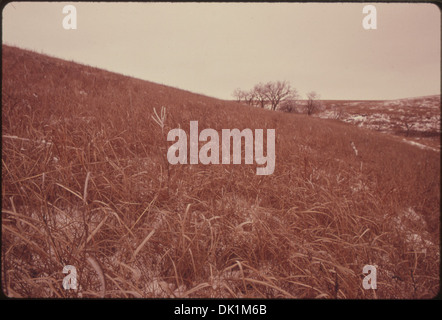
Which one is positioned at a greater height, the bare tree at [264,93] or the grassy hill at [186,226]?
the bare tree at [264,93]

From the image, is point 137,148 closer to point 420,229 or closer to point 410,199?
point 420,229

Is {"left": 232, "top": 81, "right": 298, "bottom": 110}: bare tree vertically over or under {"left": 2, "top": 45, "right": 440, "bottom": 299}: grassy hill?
over

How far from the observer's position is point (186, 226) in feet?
3.34

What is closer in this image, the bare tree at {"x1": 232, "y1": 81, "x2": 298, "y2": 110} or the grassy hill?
the grassy hill

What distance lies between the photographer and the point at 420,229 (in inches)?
53.7

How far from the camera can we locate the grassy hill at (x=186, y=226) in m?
0.81

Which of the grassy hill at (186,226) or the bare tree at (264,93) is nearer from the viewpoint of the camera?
the grassy hill at (186,226)

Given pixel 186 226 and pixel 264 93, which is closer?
pixel 186 226

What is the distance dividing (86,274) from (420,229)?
228 centimetres

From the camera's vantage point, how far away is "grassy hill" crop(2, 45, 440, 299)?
32.0 inches
